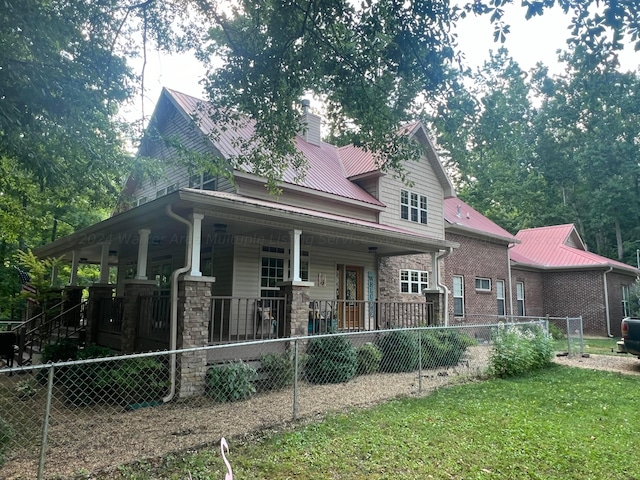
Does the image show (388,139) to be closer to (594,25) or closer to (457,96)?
(457,96)

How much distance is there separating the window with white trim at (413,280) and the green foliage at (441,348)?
3.93 metres

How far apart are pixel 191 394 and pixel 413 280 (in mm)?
10119

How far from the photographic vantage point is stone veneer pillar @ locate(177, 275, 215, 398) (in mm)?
7070

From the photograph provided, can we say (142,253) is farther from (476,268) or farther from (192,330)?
(476,268)

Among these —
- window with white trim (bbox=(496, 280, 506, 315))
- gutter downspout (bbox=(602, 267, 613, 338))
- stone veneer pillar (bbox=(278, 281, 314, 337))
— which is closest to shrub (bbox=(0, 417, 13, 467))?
stone veneer pillar (bbox=(278, 281, 314, 337))

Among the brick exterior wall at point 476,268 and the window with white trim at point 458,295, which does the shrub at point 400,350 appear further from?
the window with white trim at point 458,295

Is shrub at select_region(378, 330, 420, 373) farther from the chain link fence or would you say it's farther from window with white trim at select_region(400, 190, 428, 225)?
window with white trim at select_region(400, 190, 428, 225)

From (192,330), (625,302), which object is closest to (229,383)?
(192,330)

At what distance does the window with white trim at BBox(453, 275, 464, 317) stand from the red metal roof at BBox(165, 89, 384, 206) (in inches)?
223

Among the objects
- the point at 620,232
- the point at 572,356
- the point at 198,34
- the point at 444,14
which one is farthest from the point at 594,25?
the point at 620,232

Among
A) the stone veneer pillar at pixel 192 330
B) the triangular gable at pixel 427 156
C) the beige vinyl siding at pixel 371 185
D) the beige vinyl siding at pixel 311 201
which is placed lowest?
the stone veneer pillar at pixel 192 330

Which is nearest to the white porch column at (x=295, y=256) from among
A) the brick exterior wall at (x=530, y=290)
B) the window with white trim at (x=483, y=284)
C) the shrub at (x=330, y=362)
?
the shrub at (x=330, y=362)

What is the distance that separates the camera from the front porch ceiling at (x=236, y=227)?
771 centimetres

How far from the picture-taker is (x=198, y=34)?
8.41 metres
